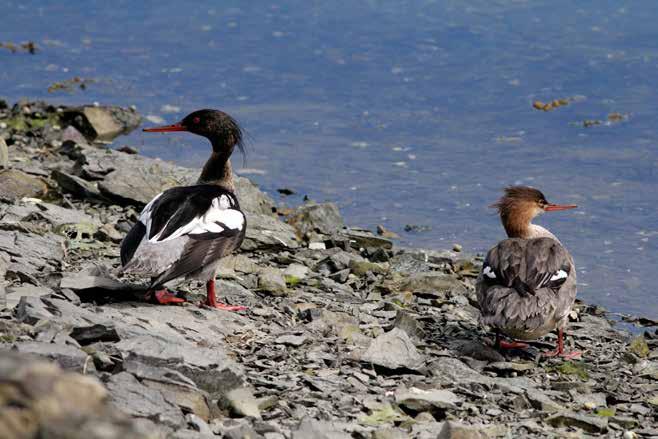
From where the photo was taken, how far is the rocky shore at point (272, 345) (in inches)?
177

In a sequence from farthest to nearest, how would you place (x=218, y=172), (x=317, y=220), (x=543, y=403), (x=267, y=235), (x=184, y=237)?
(x=317, y=220) → (x=267, y=235) → (x=218, y=172) → (x=184, y=237) → (x=543, y=403)

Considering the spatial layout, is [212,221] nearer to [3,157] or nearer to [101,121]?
[3,157]

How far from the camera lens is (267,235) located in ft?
28.7

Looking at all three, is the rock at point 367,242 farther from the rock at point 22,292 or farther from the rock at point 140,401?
the rock at point 140,401

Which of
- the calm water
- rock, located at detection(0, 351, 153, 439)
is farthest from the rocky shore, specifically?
the calm water

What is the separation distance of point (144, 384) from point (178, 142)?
28.4ft

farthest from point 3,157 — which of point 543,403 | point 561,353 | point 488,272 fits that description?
point 543,403

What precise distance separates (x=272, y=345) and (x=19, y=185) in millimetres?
3912

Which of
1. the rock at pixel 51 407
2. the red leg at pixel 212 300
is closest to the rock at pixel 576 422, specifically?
the red leg at pixel 212 300

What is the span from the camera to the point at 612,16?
17547mm

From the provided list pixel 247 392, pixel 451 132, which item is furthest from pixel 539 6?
pixel 247 392

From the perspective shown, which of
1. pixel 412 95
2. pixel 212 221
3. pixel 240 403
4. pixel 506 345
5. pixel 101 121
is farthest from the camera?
pixel 412 95

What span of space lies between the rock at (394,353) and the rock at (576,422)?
0.86 metres

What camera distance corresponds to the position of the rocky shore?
4.50 meters
